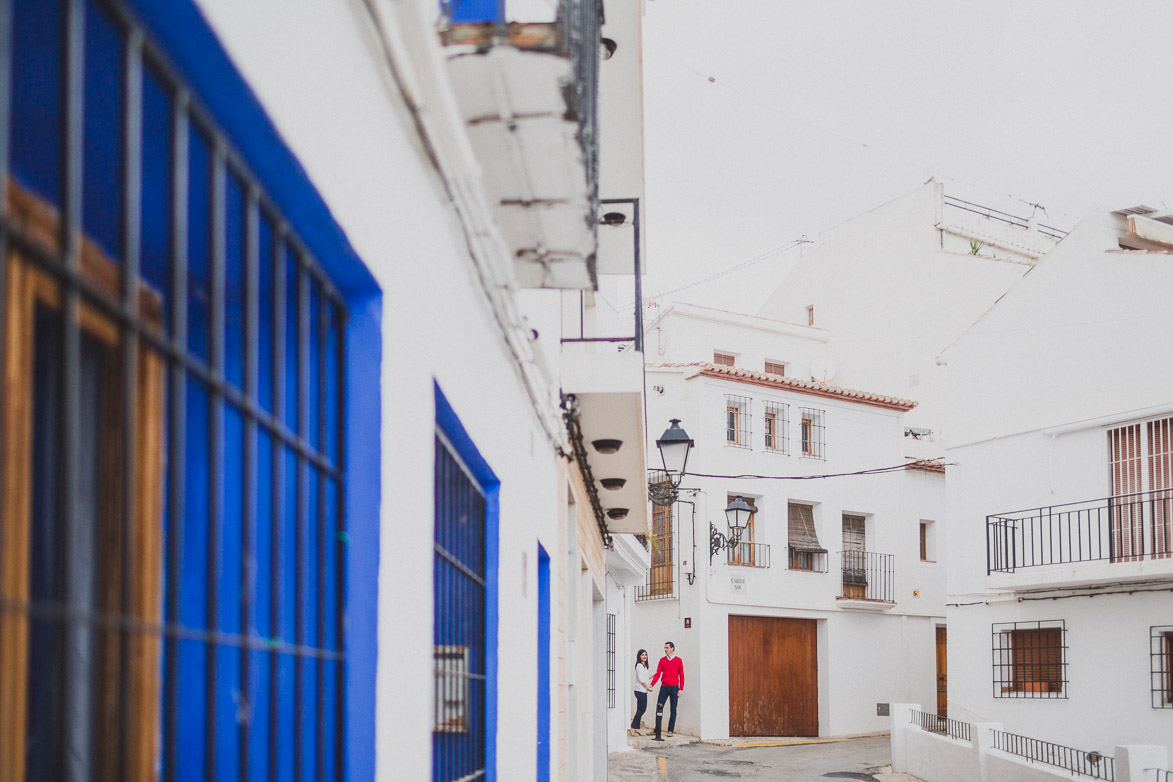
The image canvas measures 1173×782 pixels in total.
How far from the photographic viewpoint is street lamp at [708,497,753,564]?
58.3 ft

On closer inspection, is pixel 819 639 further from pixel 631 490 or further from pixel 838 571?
pixel 631 490

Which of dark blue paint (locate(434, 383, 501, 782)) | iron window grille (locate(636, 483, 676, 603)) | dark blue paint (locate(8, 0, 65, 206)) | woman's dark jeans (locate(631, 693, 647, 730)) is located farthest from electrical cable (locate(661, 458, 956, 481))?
dark blue paint (locate(8, 0, 65, 206))

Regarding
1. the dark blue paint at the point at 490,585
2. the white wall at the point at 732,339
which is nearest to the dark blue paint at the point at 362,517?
the dark blue paint at the point at 490,585

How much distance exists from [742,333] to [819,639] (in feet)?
27.3

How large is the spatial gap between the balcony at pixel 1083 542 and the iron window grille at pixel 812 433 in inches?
302

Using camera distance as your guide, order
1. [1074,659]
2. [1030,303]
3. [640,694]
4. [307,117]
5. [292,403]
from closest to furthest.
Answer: [307,117], [292,403], [1074,659], [1030,303], [640,694]

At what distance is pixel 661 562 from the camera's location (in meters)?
25.3

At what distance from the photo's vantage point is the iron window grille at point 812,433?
2597 cm

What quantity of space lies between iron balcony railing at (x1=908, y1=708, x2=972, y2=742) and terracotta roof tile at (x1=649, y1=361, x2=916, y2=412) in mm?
8778

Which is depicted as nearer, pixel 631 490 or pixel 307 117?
pixel 307 117

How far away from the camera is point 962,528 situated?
63.4ft

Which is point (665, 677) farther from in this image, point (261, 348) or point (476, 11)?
point (261, 348)

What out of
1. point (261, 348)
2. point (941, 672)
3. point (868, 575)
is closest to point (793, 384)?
point (868, 575)

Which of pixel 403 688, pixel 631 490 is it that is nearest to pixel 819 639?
pixel 631 490
